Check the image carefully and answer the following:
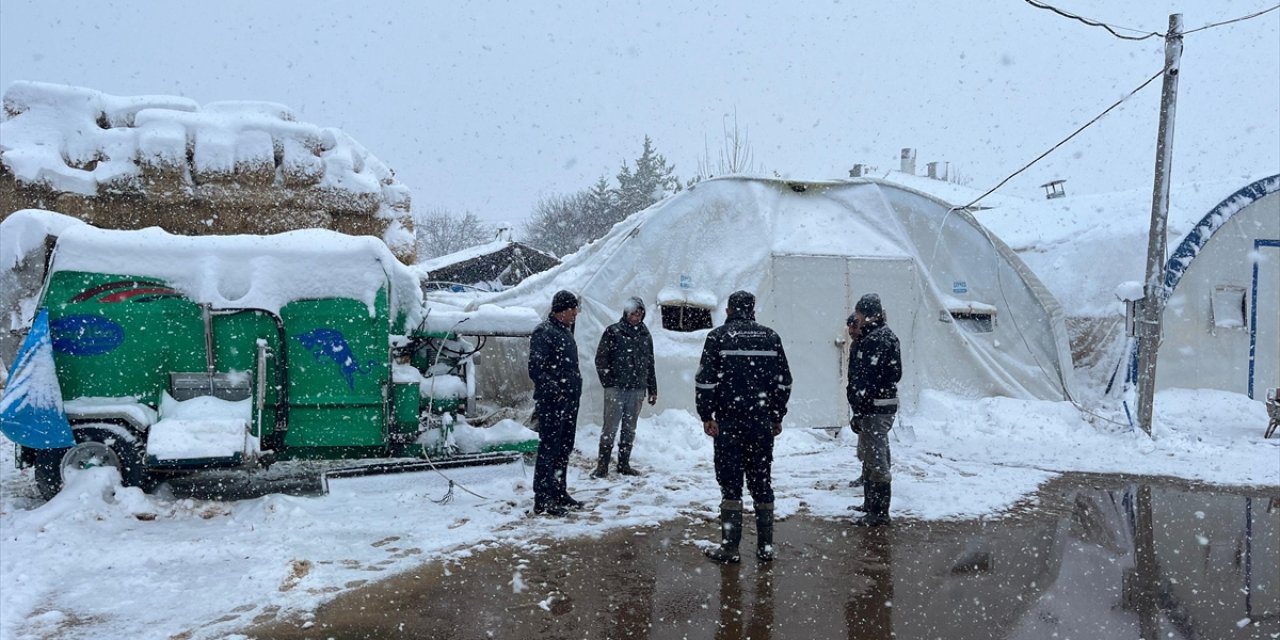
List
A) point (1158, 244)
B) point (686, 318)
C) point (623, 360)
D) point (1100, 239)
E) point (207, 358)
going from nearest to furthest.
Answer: point (207, 358) < point (623, 360) < point (1158, 244) < point (686, 318) < point (1100, 239)

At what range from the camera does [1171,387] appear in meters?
14.6

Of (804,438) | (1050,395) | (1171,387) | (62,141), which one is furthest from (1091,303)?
(62,141)

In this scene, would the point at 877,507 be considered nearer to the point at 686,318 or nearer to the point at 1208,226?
the point at 686,318

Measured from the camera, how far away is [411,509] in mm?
6723

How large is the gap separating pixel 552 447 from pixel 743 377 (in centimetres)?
196

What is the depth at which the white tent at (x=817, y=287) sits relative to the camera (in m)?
11.1

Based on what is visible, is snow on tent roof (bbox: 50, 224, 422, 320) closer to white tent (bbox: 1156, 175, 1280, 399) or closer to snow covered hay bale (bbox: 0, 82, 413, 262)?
snow covered hay bale (bbox: 0, 82, 413, 262)

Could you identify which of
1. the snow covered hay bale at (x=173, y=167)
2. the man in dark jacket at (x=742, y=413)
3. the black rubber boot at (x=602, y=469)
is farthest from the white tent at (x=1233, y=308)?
the snow covered hay bale at (x=173, y=167)

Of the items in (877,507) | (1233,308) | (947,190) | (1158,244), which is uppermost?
(947,190)

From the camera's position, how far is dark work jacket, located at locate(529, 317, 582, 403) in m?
6.57

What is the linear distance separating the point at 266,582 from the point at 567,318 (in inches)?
120

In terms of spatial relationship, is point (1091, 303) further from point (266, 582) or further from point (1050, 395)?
point (266, 582)

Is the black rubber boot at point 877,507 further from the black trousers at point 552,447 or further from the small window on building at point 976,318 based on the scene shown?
the small window on building at point 976,318

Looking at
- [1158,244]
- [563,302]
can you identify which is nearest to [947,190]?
[1158,244]
